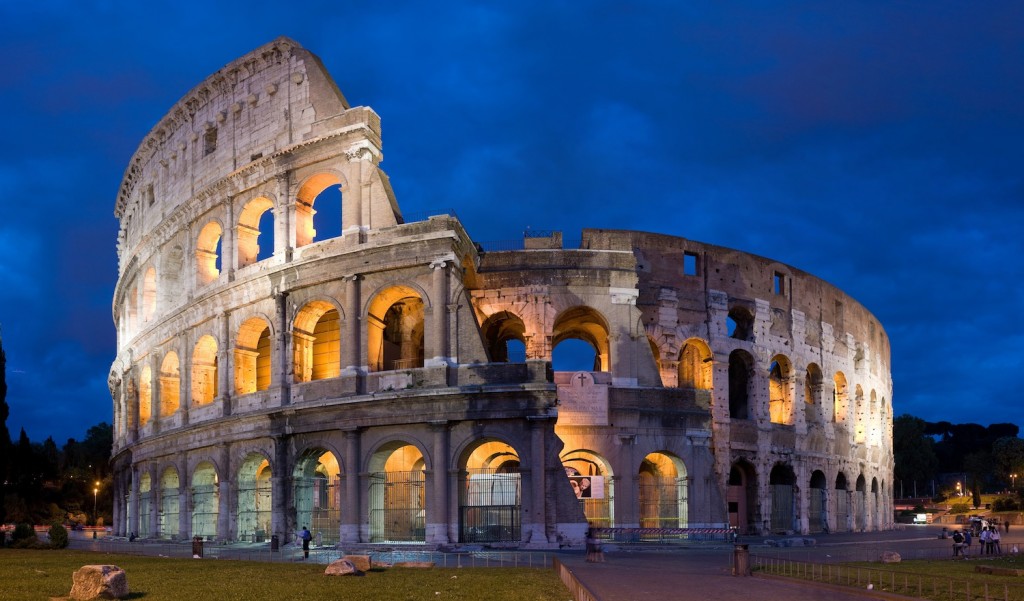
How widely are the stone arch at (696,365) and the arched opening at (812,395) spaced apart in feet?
19.4

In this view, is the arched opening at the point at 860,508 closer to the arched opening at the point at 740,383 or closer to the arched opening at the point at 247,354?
the arched opening at the point at 740,383

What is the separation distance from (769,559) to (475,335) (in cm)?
1025

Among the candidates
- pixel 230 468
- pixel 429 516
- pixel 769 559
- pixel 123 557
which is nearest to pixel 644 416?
pixel 429 516

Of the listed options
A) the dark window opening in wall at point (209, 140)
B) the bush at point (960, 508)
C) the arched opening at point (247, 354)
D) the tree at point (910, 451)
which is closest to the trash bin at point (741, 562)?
the arched opening at point (247, 354)

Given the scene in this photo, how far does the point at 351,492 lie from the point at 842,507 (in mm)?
23991

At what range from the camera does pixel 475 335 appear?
27375 millimetres

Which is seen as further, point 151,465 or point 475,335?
point 151,465

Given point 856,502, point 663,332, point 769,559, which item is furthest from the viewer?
point 856,502

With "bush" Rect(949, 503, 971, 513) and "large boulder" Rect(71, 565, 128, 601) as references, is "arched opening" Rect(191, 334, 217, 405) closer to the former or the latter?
"large boulder" Rect(71, 565, 128, 601)

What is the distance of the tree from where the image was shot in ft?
267

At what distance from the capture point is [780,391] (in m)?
40.2

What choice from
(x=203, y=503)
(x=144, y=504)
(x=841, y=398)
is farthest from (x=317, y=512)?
(x=841, y=398)

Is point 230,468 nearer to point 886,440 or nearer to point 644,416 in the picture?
point 644,416

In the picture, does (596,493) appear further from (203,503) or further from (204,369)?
(204,369)
